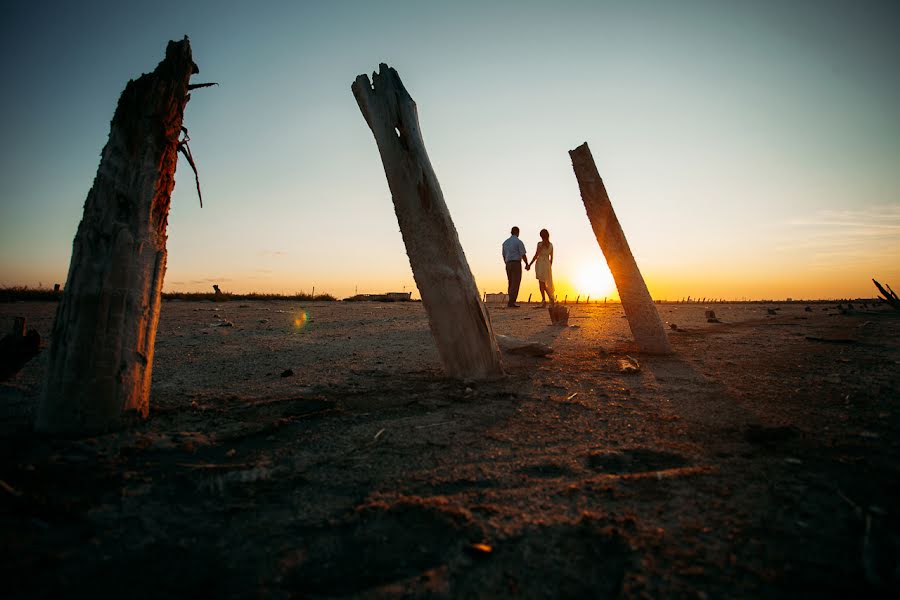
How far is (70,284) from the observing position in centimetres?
238

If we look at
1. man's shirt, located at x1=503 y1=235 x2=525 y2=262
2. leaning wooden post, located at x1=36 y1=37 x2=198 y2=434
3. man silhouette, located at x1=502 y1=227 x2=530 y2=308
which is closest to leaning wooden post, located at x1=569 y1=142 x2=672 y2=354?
leaning wooden post, located at x1=36 y1=37 x2=198 y2=434

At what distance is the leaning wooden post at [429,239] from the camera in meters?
3.73

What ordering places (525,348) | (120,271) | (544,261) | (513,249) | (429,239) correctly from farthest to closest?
1. (513,249)
2. (544,261)
3. (525,348)
4. (429,239)
5. (120,271)

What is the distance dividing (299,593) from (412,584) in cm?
34

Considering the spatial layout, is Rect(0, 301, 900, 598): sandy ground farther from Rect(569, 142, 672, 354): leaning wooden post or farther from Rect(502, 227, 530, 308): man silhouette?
Rect(502, 227, 530, 308): man silhouette

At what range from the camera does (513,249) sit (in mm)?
13141

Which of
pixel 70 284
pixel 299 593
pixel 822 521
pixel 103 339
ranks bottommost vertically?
pixel 299 593

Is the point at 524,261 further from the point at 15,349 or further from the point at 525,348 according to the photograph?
the point at 15,349

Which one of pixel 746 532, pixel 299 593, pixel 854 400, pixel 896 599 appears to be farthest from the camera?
pixel 854 400

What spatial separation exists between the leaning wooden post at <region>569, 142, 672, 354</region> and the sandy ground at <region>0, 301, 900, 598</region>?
5.37ft

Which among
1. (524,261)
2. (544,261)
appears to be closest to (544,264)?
(544,261)

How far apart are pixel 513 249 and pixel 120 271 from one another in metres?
11.4

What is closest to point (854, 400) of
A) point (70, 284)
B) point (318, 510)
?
point (318, 510)

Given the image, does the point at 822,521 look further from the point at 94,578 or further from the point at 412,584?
the point at 94,578
